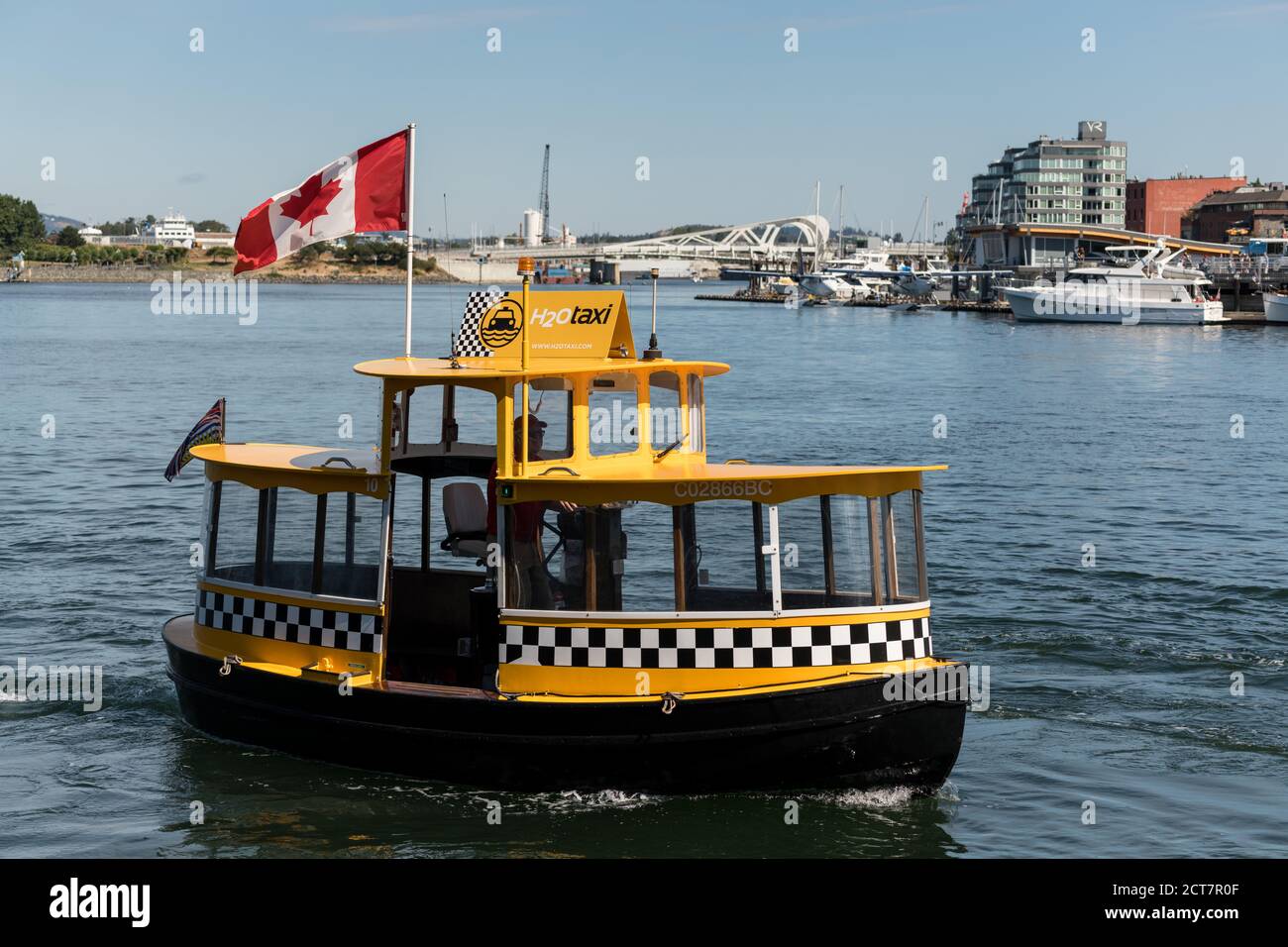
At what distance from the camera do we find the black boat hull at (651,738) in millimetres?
11234

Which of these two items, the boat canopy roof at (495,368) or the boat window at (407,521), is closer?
the boat canopy roof at (495,368)

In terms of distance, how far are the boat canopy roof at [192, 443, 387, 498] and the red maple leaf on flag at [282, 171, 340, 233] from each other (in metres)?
2.03

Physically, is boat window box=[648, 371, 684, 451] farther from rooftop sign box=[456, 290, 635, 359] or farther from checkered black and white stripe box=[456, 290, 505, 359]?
checkered black and white stripe box=[456, 290, 505, 359]

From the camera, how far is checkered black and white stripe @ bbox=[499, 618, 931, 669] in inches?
446

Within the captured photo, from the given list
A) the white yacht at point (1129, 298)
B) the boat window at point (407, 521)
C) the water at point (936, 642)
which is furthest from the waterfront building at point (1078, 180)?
the boat window at point (407, 521)

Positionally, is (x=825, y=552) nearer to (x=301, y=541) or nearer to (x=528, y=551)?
(x=528, y=551)

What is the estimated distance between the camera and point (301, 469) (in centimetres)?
1255

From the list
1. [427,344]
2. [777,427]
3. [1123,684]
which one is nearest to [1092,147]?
[427,344]

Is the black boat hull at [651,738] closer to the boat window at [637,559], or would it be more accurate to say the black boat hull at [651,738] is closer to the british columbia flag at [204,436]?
the boat window at [637,559]

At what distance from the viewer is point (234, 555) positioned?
511 inches

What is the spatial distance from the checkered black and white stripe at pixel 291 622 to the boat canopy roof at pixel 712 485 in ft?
5.49

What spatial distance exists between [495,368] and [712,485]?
213 centimetres
